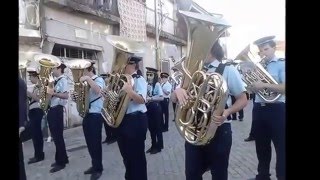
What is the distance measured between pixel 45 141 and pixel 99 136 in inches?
14.3

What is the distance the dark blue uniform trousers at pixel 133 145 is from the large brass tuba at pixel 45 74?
0.54 metres

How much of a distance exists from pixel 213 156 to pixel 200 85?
40 centimetres

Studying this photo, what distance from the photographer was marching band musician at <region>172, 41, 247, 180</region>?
1.84 metres

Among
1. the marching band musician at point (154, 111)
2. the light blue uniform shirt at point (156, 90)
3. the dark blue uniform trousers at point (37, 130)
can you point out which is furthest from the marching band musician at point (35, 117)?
the light blue uniform shirt at point (156, 90)

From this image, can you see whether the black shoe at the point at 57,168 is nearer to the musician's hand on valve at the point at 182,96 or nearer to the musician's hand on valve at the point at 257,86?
the musician's hand on valve at the point at 182,96

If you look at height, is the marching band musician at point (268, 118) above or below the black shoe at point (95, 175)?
above

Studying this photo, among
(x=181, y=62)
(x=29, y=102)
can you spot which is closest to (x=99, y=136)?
(x=29, y=102)

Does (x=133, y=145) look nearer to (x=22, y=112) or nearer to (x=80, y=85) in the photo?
(x=80, y=85)

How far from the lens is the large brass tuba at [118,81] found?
86.9 inches

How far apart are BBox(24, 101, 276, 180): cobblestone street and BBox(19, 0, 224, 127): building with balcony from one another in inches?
8.3

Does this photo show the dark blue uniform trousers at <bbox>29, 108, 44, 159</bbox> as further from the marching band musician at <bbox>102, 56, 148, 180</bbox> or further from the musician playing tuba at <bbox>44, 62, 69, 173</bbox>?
the marching band musician at <bbox>102, 56, 148, 180</bbox>

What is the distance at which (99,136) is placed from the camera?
2406 mm
